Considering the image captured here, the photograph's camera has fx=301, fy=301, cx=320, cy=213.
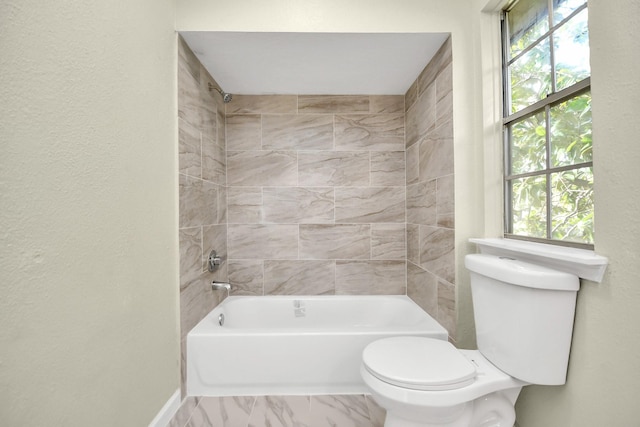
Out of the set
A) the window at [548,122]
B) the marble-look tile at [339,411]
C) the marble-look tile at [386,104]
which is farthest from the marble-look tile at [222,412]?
the marble-look tile at [386,104]

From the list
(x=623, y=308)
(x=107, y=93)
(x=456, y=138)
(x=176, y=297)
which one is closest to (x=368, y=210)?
(x=456, y=138)

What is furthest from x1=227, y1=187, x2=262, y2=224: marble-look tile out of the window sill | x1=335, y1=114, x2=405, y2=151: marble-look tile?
the window sill

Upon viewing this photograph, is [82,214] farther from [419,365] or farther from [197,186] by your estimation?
[419,365]

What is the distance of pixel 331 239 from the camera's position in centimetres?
247

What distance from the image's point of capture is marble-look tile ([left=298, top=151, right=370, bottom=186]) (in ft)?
8.09

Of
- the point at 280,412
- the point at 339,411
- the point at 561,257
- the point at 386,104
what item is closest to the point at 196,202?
the point at 280,412

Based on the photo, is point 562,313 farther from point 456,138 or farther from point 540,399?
point 456,138

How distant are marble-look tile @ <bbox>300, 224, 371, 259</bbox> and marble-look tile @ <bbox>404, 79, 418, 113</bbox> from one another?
1.00 m

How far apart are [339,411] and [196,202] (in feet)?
4.66

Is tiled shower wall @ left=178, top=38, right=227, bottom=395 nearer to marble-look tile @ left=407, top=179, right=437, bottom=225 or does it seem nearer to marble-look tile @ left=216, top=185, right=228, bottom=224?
marble-look tile @ left=216, top=185, right=228, bottom=224

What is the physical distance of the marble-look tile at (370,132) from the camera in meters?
2.47

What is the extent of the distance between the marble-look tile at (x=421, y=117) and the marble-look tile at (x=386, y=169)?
0.17 m

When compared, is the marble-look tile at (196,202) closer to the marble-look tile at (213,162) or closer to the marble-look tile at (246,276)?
the marble-look tile at (213,162)

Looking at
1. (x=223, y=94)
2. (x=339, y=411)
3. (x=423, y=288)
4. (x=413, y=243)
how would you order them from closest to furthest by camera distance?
(x=339, y=411)
(x=423, y=288)
(x=223, y=94)
(x=413, y=243)
